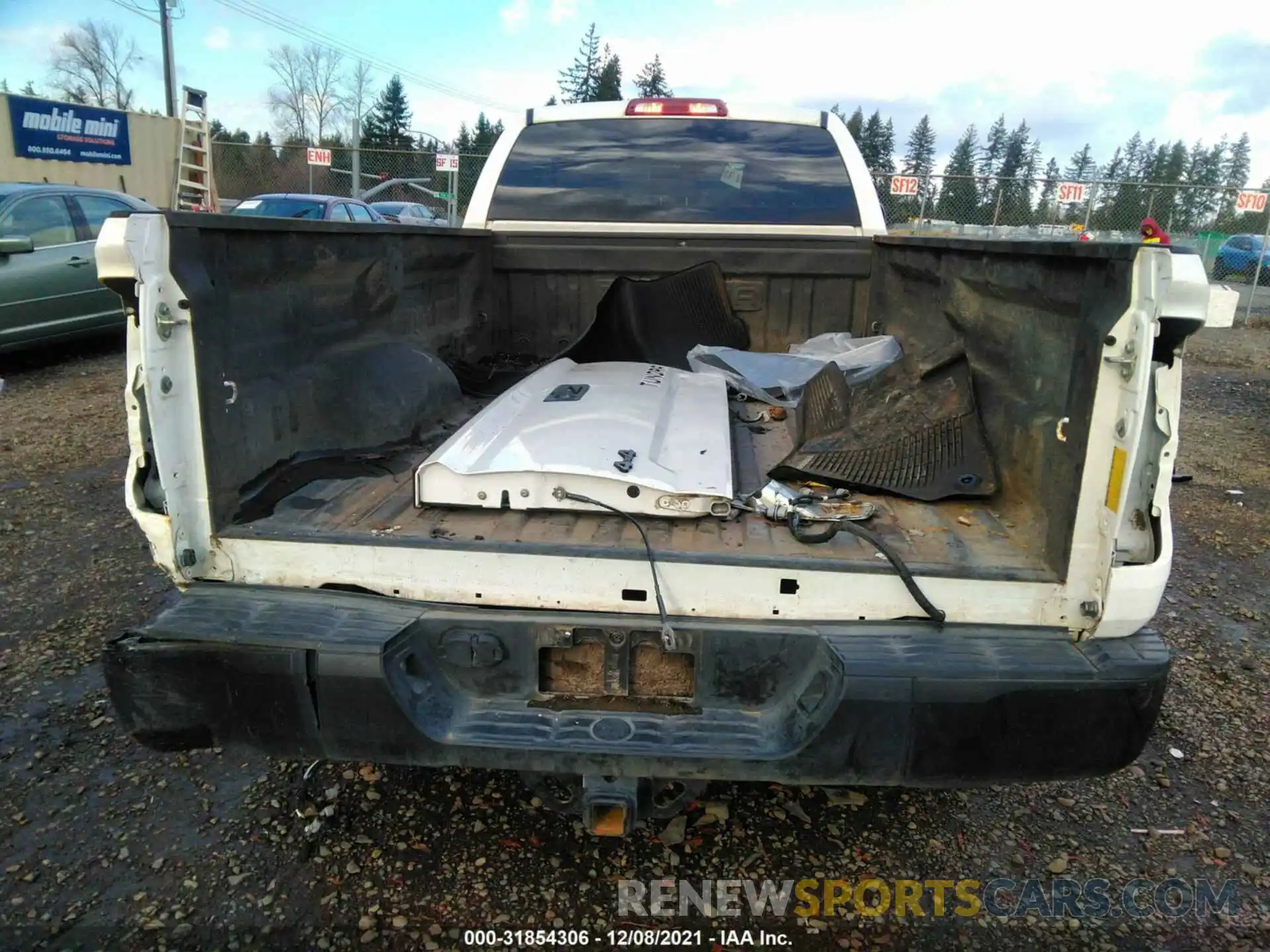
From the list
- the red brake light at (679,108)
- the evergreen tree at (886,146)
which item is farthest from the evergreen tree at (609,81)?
the red brake light at (679,108)

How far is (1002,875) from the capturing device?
2434mm

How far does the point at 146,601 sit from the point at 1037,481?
372cm

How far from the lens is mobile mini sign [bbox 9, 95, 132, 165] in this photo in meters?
16.3

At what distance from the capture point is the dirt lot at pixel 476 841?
7.28ft

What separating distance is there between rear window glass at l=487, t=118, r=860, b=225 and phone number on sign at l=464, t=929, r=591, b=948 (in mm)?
3349

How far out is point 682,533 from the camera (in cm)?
222

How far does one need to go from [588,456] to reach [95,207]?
343 inches

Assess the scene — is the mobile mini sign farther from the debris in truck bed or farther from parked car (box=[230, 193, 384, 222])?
the debris in truck bed

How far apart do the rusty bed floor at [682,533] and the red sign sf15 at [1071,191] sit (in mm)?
17199

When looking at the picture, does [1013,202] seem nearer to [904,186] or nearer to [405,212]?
[904,186]

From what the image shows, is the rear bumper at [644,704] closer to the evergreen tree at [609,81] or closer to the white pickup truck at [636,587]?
the white pickup truck at [636,587]

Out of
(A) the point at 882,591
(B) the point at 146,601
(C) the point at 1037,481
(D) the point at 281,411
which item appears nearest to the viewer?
(A) the point at 882,591

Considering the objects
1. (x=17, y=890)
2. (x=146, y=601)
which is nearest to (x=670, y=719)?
(x=17, y=890)

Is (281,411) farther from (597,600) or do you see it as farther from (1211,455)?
(1211,455)
